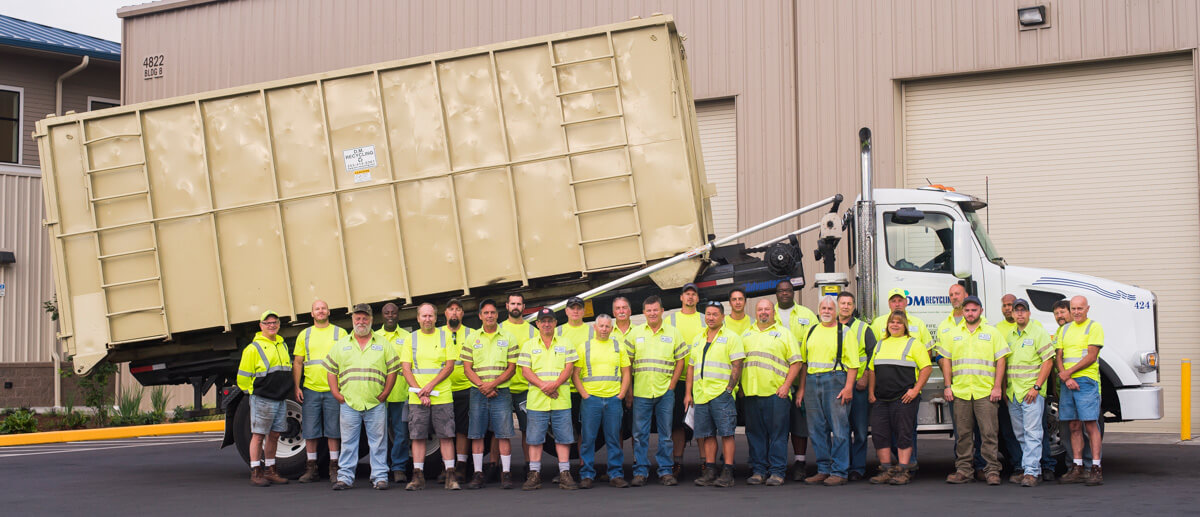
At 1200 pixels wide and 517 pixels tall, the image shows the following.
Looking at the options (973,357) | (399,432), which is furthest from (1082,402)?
(399,432)

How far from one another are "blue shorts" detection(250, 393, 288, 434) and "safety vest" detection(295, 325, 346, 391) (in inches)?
14.9

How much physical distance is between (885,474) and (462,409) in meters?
3.87

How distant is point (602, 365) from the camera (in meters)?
10.1

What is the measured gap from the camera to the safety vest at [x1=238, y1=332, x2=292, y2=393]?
1051 centimetres

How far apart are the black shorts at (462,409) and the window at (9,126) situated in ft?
55.6

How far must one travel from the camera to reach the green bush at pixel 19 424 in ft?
57.6

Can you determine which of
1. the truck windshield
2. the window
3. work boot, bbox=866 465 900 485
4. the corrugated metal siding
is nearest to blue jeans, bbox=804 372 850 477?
work boot, bbox=866 465 900 485

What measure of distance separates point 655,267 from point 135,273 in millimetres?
5126

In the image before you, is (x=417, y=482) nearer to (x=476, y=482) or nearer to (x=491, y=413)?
(x=476, y=482)

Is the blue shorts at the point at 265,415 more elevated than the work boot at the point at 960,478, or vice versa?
the blue shorts at the point at 265,415

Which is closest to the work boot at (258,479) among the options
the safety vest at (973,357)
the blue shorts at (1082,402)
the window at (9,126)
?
the safety vest at (973,357)

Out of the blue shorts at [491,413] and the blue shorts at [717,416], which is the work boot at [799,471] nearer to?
the blue shorts at [717,416]

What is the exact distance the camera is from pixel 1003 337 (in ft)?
32.4

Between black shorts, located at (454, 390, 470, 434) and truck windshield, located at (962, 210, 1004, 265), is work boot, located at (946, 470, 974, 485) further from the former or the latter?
black shorts, located at (454, 390, 470, 434)
